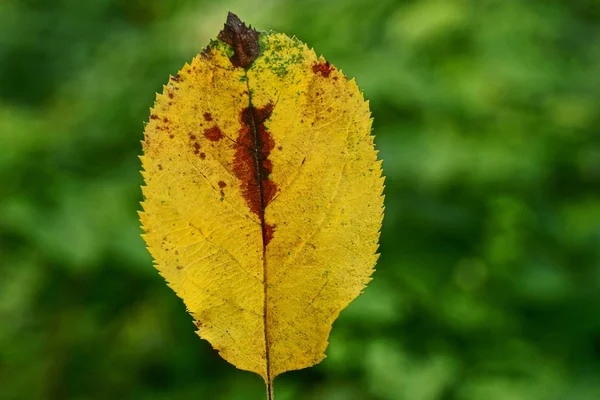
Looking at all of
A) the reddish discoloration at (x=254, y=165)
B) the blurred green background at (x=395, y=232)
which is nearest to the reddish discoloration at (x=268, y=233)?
the reddish discoloration at (x=254, y=165)

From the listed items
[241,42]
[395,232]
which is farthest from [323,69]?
[395,232]

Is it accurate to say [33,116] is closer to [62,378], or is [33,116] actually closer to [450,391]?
[62,378]

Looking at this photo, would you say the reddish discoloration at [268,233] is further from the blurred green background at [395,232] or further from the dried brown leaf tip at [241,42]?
the blurred green background at [395,232]

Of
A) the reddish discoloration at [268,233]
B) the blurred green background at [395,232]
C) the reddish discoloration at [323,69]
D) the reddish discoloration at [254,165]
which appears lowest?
the reddish discoloration at [268,233]

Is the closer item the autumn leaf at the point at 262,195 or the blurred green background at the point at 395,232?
the autumn leaf at the point at 262,195

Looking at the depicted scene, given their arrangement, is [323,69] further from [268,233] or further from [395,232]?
[395,232]

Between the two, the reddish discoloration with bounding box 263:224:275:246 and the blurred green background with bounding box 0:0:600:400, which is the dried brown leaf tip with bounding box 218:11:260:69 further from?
the blurred green background with bounding box 0:0:600:400

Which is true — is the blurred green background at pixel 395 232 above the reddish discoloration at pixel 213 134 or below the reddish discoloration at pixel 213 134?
above
